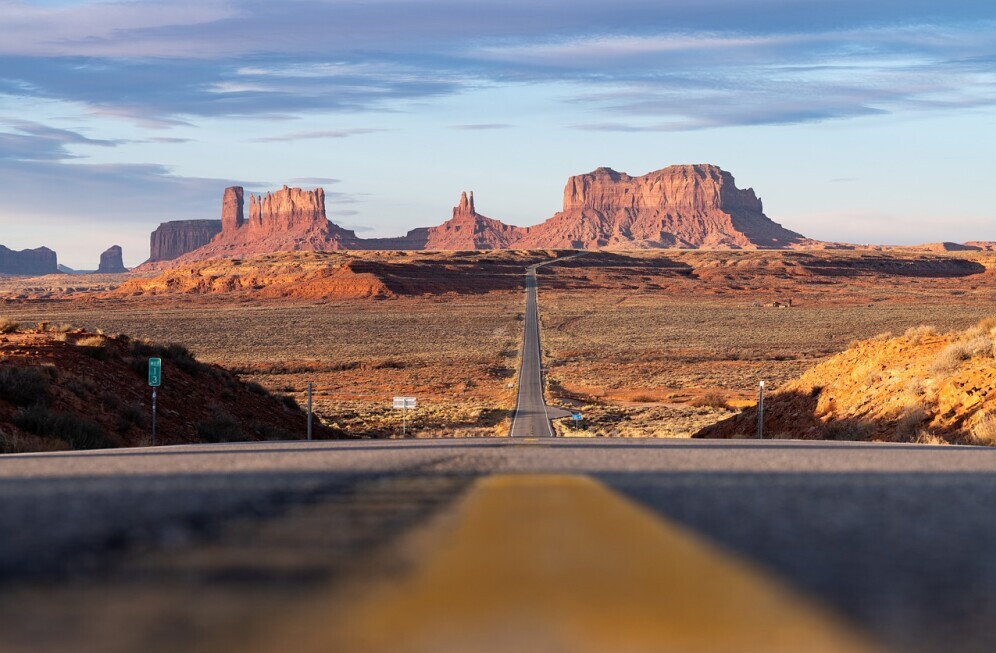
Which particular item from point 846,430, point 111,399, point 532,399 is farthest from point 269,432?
point 532,399

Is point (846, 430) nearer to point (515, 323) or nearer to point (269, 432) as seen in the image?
point (269, 432)

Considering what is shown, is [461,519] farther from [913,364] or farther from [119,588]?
[913,364]

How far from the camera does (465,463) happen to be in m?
11.1

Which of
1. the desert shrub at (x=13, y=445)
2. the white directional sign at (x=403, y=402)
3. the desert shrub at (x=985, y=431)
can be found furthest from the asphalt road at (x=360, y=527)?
the white directional sign at (x=403, y=402)

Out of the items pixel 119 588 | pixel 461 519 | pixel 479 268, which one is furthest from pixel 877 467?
pixel 479 268

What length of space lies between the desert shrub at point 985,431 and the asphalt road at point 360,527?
13.5 ft

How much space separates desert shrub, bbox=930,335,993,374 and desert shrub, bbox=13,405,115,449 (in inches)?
661

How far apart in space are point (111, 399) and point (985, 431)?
16.4 meters

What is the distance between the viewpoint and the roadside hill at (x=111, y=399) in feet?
55.0

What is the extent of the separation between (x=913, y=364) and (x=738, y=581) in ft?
64.5

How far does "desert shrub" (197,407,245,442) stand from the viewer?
67.8 feet

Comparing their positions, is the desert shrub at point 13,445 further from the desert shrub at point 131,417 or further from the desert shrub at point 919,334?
the desert shrub at point 919,334

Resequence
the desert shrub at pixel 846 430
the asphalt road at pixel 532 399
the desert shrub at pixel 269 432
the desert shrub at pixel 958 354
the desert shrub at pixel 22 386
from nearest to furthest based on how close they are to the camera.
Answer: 1. the desert shrub at pixel 22 386
2. the desert shrub at pixel 846 430
3. the desert shrub at pixel 958 354
4. the desert shrub at pixel 269 432
5. the asphalt road at pixel 532 399

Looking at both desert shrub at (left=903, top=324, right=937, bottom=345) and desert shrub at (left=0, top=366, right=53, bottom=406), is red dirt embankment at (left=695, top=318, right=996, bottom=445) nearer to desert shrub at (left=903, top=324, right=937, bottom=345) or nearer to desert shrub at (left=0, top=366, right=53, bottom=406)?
desert shrub at (left=903, top=324, right=937, bottom=345)
